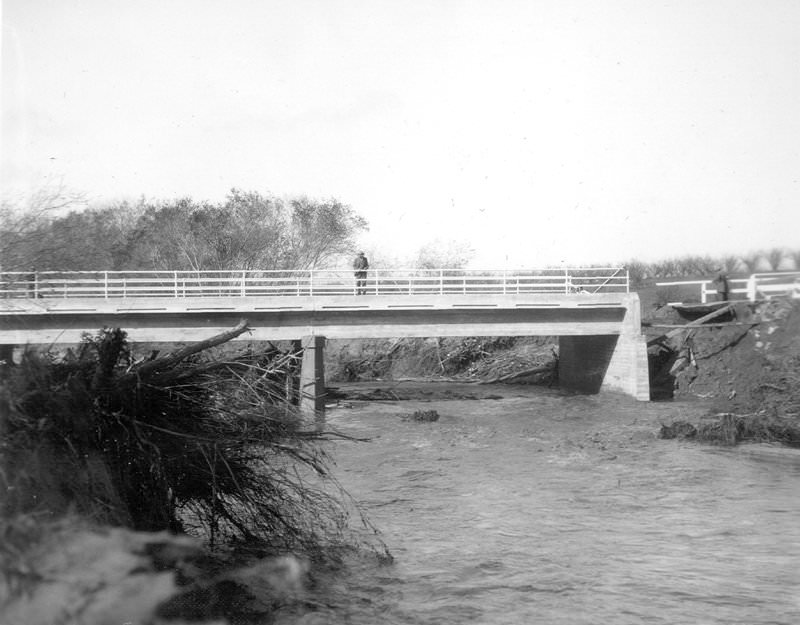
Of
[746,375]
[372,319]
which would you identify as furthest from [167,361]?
[372,319]

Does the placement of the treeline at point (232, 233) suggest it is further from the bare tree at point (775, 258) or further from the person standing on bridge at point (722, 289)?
the bare tree at point (775, 258)

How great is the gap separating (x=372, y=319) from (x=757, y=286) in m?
12.6

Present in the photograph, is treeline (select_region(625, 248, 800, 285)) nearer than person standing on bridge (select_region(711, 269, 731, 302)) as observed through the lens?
Yes

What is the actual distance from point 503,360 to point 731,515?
27272 millimetres

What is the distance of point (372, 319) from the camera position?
29.8m

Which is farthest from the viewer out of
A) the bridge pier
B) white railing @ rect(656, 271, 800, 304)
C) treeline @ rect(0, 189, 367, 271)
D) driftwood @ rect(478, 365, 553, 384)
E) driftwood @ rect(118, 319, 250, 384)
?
treeline @ rect(0, 189, 367, 271)

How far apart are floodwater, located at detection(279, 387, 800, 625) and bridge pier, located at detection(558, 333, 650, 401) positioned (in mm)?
8839

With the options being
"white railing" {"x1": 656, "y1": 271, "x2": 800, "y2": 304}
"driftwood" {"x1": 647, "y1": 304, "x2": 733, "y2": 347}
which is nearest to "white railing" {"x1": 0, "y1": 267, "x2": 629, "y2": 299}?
"driftwood" {"x1": 647, "y1": 304, "x2": 733, "y2": 347}

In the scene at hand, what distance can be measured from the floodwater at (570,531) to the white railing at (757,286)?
4290 millimetres

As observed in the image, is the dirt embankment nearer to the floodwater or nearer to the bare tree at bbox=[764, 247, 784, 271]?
the floodwater

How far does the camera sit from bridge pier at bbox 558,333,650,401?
93.4ft

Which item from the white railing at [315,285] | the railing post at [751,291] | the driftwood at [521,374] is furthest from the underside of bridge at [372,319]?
the driftwood at [521,374]

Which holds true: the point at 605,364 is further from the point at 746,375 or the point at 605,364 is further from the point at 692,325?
the point at 746,375

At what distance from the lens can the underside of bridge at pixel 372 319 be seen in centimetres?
2806
